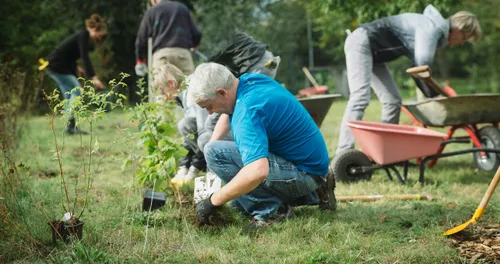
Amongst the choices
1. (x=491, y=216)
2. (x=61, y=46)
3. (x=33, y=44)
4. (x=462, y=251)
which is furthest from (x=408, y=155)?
(x=33, y=44)

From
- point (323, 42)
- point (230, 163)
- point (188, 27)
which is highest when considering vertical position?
point (188, 27)

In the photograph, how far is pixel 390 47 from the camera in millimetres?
4605

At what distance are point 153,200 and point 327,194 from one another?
1029mm

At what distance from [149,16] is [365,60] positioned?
2685 millimetres

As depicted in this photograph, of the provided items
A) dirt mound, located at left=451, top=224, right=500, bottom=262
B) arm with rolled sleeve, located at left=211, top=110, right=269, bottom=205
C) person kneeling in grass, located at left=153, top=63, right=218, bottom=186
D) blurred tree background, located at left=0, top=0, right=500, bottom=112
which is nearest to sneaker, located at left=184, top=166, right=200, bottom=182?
person kneeling in grass, located at left=153, top=63, right=218, bottom=186

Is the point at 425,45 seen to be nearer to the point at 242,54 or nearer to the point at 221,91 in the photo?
the point at 242,54

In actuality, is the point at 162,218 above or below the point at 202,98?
below

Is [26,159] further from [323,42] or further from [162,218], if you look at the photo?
[323,42]

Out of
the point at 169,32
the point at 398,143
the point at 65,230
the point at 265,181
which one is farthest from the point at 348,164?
the point at 169,32

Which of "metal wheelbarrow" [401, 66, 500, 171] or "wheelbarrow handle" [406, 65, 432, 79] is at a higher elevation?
"wheelbarrow handle" [406, 65, 432, 79]

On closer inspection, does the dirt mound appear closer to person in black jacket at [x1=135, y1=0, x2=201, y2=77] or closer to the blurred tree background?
person in black jacket at [x1=135, y1=0, x2=201, y2=77]

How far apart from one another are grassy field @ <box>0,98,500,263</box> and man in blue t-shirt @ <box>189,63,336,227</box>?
0.12 m

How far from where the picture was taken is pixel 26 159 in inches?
193

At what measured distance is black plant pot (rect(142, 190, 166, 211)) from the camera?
10.2ft
